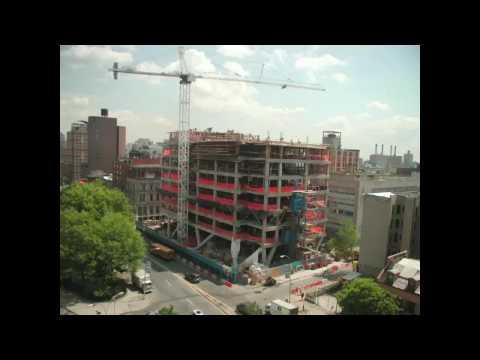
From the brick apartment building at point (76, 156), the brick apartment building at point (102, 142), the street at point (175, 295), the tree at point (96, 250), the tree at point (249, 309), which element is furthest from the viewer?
the brick apartment building at point (76, 156)

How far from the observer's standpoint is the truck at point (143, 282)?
2841 centimetres

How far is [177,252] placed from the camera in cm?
4175

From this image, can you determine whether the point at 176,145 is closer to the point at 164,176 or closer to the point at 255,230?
the point at 164,176

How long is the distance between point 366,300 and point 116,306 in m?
17.6

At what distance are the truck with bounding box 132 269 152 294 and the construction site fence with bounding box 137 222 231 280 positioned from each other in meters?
7.16

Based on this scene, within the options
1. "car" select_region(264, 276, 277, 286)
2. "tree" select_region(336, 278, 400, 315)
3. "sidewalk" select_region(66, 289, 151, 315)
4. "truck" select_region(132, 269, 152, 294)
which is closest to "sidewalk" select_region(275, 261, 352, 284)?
"car" select_region(264, 276, 277, 286)

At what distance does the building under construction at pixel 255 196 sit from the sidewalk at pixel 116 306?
407 inches

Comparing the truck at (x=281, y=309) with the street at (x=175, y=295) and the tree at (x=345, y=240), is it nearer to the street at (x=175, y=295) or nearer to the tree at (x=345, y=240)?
the street at (x=175, y=295)

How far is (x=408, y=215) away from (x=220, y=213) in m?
19.2

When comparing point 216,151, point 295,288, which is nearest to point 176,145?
point 216,151

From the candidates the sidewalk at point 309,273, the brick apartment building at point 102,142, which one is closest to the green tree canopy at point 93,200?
the sidewalk at point 309,273

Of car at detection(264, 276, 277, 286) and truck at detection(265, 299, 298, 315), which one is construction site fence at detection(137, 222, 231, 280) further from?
truck at detection(265, 299, 298, 315)

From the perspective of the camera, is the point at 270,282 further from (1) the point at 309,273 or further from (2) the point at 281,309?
(2) the point at 281,309

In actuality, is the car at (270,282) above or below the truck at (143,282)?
below
